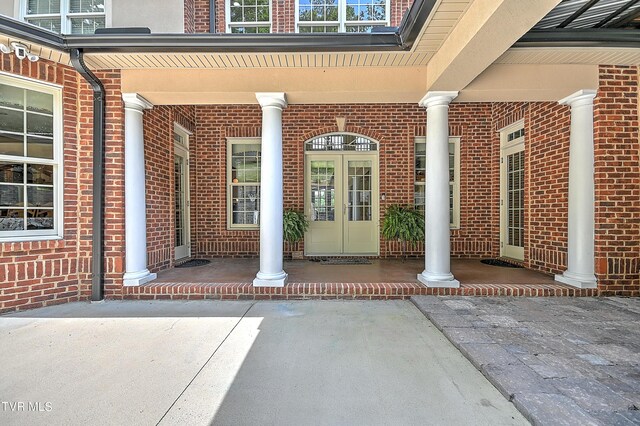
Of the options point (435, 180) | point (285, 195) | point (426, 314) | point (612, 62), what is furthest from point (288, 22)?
point (426, 314)

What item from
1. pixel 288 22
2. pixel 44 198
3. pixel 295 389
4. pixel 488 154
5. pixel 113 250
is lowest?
pixel 295 389

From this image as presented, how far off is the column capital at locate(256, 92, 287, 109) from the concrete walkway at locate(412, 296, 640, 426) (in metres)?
3.00

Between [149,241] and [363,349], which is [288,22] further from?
[363,349]

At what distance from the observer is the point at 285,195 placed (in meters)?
6.38

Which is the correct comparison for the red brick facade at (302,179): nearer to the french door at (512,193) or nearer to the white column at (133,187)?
the white column at (133,187)

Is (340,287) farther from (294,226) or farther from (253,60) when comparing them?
(253,60)

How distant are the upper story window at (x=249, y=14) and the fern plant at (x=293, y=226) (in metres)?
3.42

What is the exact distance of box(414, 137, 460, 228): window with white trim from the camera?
6.42 meters

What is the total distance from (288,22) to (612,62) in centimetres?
484

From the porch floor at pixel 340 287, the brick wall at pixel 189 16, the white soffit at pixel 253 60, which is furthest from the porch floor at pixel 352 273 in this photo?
the brick wall at pixel 189 16

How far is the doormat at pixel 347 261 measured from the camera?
5750 millimetres

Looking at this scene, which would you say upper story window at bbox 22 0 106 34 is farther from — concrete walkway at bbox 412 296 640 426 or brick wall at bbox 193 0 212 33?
concrete walkway at bbox 412 296 640 426

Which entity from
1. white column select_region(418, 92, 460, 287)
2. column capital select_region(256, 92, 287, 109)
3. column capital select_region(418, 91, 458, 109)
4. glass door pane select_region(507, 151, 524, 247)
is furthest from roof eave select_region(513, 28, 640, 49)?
column capital select_region(256, 92, 287, 109)

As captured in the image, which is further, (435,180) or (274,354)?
(435,180)
